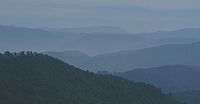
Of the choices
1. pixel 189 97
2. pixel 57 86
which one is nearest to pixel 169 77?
pixel 189 97

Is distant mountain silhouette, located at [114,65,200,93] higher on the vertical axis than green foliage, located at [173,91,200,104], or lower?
lower

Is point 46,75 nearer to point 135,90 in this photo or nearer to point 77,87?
point 77,87

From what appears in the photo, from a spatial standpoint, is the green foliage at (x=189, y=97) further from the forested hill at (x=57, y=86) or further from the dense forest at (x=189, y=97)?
the forested hill at (x=57, y=86)

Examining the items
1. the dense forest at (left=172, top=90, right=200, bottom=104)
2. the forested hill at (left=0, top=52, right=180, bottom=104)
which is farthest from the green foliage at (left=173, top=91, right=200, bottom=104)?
the forested hill at (left=0, top=52, right=180, bottom=104)

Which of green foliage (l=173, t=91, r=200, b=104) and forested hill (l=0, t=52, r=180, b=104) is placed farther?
A: green foliage (l=173, t=91, r=200, b=104)

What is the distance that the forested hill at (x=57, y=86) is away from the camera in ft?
138

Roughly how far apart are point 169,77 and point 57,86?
81.1 m

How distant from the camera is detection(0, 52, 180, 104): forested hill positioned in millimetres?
42031

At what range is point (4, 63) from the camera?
50.0 metres

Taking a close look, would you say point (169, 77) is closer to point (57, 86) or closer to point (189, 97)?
point (189, 97)

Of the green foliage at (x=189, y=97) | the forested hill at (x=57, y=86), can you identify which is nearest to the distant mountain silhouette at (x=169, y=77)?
the green foliage at (x=189, y=97)

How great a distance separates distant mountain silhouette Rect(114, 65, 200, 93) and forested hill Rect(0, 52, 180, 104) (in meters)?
55.5

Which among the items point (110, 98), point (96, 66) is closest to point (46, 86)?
point (110, 98)

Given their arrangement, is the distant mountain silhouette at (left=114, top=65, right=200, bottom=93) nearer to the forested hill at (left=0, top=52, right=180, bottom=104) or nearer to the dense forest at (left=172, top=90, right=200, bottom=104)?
the dense forest at (left=172, top=90, right=200, bottom=104)
